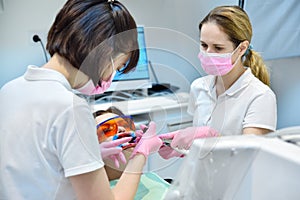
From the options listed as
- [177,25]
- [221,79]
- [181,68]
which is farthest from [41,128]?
[177,25]

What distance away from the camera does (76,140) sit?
653 millimetres

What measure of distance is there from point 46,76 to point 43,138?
0.14 m

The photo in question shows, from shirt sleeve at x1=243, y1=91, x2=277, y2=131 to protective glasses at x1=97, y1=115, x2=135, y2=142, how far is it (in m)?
0.52

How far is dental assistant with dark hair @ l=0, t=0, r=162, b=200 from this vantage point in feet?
2.16

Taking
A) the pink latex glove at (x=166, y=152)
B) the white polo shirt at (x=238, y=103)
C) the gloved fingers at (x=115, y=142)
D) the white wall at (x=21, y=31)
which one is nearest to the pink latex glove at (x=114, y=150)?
the gloved fingers at (x=115, y=142)

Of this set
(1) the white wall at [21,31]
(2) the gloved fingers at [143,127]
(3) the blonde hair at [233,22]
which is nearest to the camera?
(2) the gloved fingers at [143,127]

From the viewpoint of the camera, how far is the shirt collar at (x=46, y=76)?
704 millimetres

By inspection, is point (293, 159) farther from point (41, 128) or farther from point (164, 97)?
point (164, 97)

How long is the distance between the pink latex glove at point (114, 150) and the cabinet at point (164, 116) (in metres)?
0.09

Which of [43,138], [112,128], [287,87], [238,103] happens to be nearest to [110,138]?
[112,128]

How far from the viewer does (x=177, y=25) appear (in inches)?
99.7

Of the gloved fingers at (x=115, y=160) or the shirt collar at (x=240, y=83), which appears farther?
the shirt collar at (x=240, y=83)

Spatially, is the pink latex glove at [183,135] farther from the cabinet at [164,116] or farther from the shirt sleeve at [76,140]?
the shirt sleeve at [76,140]

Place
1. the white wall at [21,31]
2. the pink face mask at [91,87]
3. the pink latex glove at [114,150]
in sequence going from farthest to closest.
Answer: the white wall at [21,31], the pink latex glove at [114,150], the pink face mask at [91,87]
